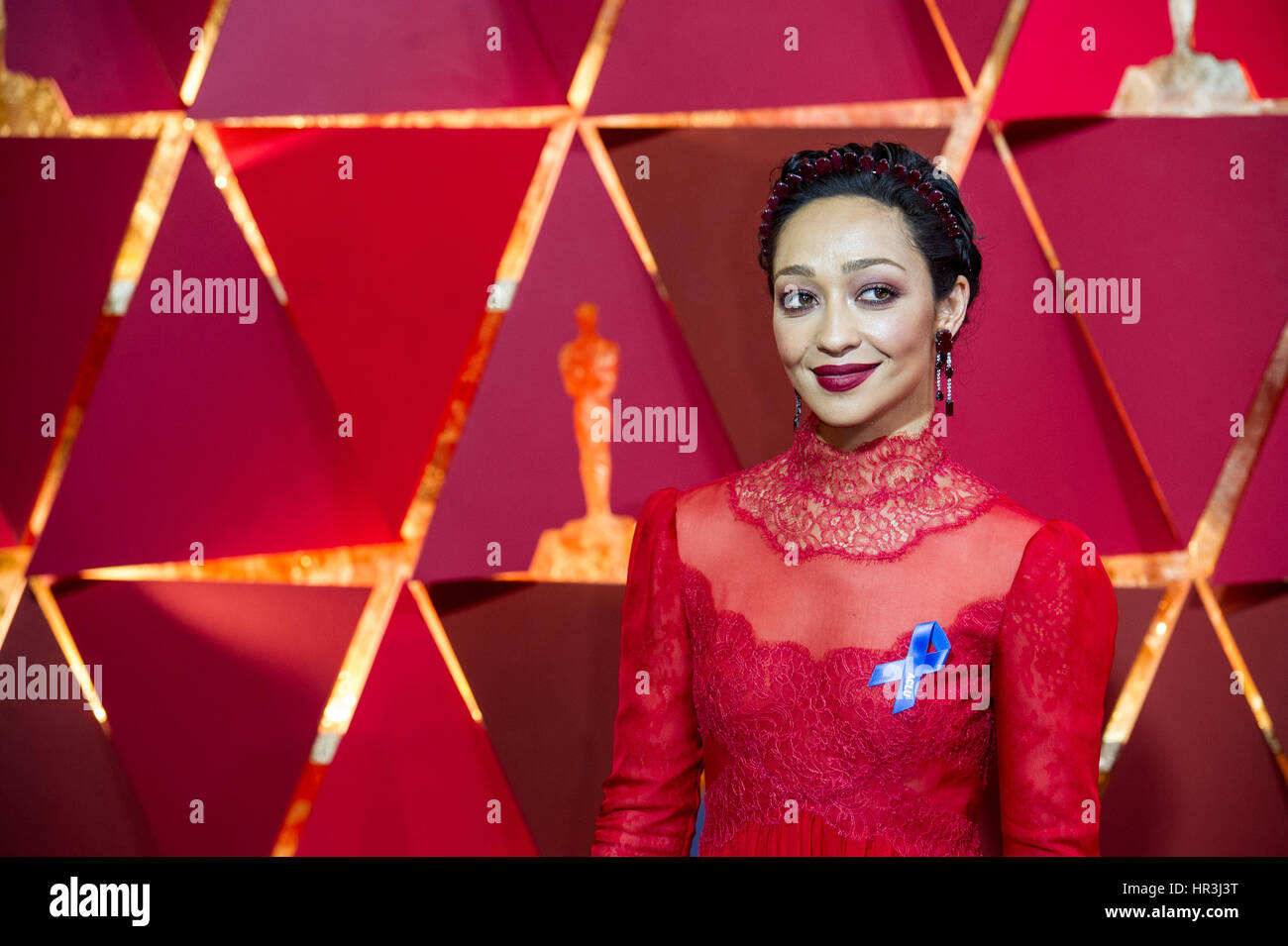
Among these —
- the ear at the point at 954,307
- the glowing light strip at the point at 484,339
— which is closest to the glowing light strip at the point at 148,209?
the glowing light strip at the point at 484,339

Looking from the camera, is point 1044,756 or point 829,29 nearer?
point 1044,756

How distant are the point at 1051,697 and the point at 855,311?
58 cm

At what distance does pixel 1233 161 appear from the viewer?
7.18ft

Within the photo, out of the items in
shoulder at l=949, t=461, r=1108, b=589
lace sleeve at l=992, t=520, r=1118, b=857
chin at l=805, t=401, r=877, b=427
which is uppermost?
chin at l=805, t=401, r=877, b=427

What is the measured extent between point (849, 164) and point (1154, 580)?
1178 mm

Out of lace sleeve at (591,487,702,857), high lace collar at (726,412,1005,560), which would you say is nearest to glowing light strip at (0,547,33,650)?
lace sleeve at (591,487,702,857)

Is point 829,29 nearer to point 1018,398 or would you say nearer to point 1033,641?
point 1018,398

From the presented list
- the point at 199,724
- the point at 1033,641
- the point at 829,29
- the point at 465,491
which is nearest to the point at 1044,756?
the point at 1033,641

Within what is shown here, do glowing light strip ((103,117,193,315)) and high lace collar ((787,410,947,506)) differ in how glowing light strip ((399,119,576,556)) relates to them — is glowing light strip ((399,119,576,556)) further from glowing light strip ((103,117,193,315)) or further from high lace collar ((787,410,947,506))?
high lace collar ((787,410,947,506))

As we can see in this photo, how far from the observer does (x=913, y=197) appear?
1.58m

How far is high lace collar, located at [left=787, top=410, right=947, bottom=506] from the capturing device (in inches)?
63.9

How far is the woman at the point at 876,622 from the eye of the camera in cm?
154

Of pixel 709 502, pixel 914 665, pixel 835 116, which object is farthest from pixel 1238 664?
pixel 835 116

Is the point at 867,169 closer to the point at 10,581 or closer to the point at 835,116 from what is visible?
the point at 835,116
